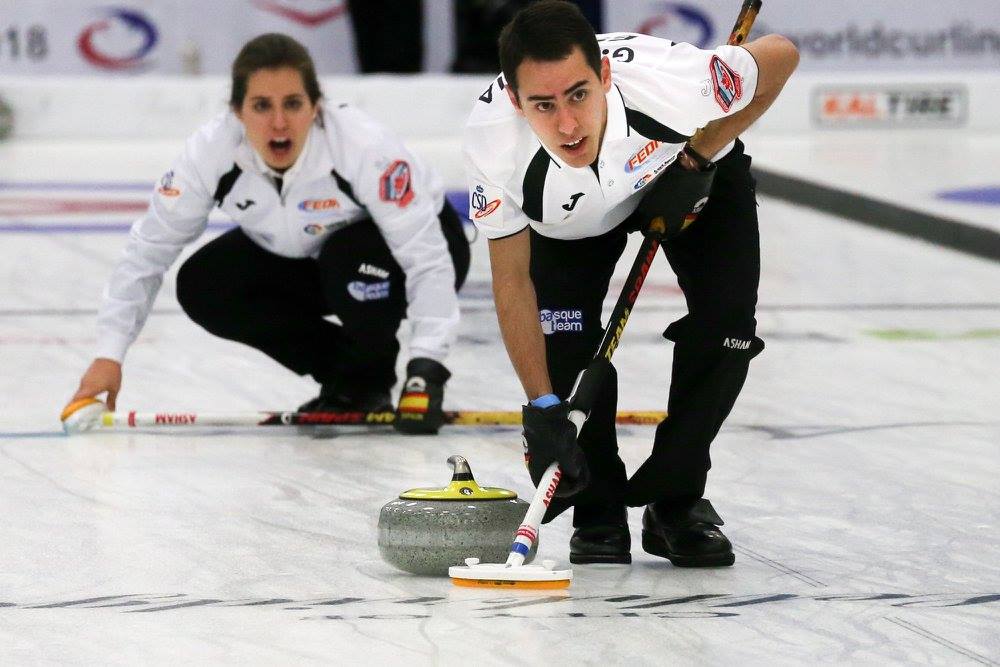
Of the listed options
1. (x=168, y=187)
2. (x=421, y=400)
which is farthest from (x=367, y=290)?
(x=168, y=187)

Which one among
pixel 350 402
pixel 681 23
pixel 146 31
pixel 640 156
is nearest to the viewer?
pixel 640 156

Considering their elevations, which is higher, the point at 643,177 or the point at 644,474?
the point at 643,177

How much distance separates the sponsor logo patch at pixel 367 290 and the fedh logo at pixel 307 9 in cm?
767

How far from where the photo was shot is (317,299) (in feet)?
14.9

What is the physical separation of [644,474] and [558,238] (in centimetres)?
44

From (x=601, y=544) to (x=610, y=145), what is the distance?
680 mm

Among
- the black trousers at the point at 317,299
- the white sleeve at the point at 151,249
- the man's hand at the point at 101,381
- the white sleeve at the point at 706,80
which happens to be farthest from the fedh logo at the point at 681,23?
the white sleeve at the point at 706,80

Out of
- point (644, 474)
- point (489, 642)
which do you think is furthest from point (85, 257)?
point (489, 642)

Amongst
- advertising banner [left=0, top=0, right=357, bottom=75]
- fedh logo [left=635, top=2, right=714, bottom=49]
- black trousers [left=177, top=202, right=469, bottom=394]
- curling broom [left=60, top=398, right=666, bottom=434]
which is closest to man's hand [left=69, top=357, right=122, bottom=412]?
curling broom [left=60, top=398, right=666, bottom=434]

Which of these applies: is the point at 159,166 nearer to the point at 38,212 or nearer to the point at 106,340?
the point at 38,212

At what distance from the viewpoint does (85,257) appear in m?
7.27

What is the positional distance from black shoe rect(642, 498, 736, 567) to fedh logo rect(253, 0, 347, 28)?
8.97 m

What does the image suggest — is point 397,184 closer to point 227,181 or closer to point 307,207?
point 307,207

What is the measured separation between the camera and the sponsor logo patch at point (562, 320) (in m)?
3.11
